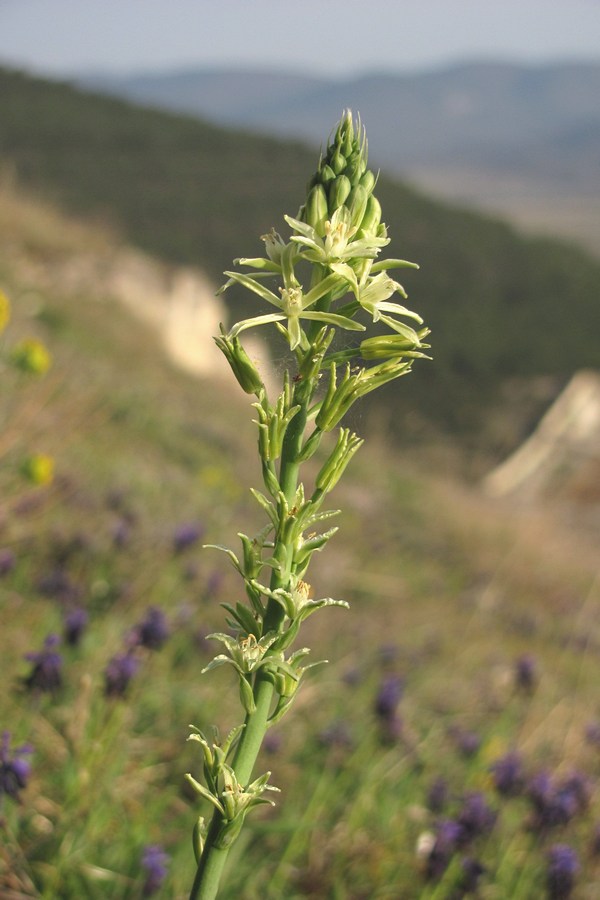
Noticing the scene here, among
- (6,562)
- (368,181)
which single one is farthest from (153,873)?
(368,181)

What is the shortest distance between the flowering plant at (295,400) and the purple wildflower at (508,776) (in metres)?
2.05

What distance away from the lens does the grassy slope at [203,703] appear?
2887 mm

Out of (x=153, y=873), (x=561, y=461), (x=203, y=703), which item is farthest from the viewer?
(x=561, y=461)

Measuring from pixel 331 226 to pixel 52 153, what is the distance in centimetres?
3305

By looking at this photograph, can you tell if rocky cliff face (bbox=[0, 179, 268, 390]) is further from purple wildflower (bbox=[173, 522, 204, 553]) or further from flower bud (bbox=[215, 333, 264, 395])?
Answer: flower bud (bbox=[215, 333, 264, 395])

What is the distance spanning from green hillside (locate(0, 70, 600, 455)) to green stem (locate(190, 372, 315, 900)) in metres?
23.4

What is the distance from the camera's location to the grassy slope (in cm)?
289

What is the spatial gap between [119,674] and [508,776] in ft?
4.97

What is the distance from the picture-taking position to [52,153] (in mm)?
31578

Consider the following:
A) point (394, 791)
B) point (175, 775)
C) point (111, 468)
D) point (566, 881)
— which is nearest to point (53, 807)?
point (175, 775)

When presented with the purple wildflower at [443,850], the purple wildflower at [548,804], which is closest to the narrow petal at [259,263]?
the purple wildflower at [443,850]

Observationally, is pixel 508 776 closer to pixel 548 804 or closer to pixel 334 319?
pixel 548 804

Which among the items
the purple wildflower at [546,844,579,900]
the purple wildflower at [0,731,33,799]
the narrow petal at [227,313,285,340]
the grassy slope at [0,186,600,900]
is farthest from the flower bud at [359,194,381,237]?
the purple wildflower at [546,844,579,900]

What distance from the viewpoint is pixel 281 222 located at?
2570 cm
